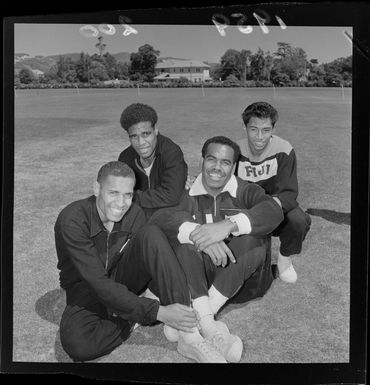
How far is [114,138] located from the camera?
3125 millimetres

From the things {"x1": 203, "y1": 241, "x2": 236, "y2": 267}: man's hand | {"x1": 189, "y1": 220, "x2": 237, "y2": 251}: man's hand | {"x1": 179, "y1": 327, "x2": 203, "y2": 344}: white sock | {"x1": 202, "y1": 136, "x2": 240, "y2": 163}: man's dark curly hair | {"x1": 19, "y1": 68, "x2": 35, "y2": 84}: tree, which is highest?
{"x1": 19, "y1": 68, "x2": 35, "y2": 84}: tree

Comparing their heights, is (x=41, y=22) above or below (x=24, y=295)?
above

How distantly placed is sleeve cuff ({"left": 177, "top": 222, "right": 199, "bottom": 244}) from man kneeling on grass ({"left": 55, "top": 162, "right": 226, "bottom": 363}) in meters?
0.09

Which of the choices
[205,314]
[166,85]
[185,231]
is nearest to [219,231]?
[185,231]

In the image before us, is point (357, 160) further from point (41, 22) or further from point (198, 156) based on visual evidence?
point (41, 22)

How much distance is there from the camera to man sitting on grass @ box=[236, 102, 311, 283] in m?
3.10

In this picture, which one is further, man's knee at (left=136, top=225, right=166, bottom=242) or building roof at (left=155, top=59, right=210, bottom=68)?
building roof at (left=155, top=59, right=210, bottom=68)

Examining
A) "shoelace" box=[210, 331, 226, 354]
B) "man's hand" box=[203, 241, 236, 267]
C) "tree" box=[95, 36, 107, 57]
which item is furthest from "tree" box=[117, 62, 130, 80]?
"shoelace" box=[210, 331, 226, 354]

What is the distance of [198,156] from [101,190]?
0.59 metres

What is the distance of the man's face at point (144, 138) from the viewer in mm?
3061

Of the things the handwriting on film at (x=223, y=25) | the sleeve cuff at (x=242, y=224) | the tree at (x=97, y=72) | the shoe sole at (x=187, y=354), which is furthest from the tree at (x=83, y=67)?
the shoe sole at (x=187, y=354)

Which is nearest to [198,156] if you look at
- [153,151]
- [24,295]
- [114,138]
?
[153,151]

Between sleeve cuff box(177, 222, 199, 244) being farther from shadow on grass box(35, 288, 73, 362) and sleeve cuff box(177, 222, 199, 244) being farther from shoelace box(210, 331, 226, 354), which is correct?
shadow on grass box(35, 288, 73, 362)

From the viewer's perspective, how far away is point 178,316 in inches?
119
